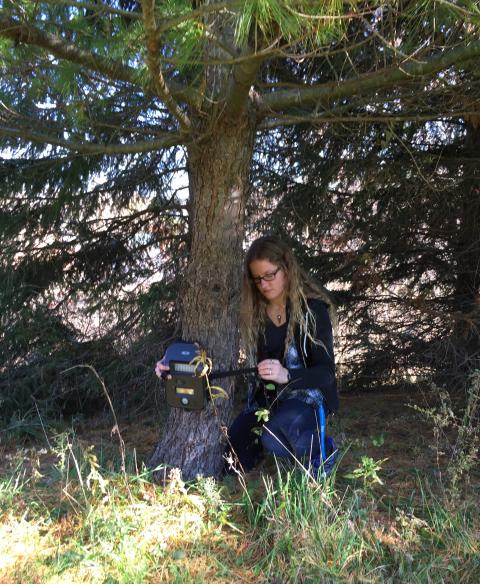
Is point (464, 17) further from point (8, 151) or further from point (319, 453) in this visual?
point (8, 151)

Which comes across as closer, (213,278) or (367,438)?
(213,278)

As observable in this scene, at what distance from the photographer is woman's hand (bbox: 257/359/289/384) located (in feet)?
9.20

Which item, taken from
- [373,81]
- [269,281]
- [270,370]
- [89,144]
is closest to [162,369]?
[270,370]

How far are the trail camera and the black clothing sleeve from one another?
48 centimetres

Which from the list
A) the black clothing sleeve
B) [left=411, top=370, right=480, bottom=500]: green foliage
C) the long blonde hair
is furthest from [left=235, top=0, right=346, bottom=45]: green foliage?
[left=411, top=370, right=480, bottom=500]: green foliage

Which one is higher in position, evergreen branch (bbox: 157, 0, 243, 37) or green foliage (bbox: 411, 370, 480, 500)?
evergreen branch (bbox: 157, 0, 243, 37)

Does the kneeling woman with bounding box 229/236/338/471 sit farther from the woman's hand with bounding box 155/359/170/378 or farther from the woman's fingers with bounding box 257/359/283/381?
the woman's hand with bounding box 155/359/170/378

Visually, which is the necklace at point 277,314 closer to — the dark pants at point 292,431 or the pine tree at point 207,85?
the pine tree at point 207,85

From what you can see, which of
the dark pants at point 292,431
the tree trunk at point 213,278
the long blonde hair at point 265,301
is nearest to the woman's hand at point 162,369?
the tree trunk at point 213,278

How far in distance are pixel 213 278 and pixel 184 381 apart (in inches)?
25.6

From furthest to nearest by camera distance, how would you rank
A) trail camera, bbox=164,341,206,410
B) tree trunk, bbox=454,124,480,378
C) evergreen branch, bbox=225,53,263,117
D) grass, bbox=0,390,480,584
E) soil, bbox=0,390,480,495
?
tree trunk, bbox=454,124,480,378
soil, bbox=0,390,480,495
trail camera, bbox=164,341,206,410
evergreen branch, bbox=225,53,263,117
grass, bbox=0,390,480,584

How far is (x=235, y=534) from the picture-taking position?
2623 mm

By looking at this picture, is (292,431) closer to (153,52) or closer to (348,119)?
(348,119)

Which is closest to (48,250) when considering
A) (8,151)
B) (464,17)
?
(8,151)
